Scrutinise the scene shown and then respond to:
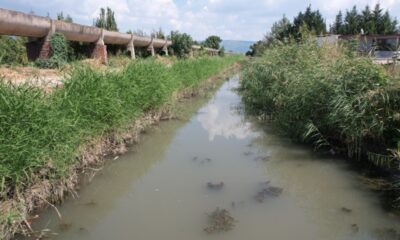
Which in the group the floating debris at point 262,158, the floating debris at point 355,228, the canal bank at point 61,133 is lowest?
the floating debris at point 355,228

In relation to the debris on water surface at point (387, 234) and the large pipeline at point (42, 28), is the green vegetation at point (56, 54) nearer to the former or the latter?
the large pipeline at point (42, 28)

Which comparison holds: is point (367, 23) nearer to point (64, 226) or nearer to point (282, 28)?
point (282, 28)

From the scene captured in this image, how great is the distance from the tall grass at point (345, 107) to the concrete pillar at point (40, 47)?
8.33 m

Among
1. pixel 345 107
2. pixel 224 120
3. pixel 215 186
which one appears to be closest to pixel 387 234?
pixel 215 186

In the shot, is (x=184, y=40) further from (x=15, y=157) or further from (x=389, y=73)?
(x=15, y=157)

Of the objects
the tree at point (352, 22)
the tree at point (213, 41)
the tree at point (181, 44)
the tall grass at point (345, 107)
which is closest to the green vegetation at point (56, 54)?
the tall grass at point (345, 107)

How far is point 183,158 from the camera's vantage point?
284 inches

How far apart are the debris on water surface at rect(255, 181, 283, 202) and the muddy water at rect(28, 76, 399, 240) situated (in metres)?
0.05

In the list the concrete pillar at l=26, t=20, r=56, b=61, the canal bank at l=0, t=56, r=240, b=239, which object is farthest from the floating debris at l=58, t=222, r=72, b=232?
the concrete pillar at l=26, t=20, r=56, b=61

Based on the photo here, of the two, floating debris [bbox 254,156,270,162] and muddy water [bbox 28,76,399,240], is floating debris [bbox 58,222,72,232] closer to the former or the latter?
muddy water [bbox 28,76,399,240]

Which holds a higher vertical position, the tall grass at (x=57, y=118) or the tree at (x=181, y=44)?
the tree at (x=181, y=44)

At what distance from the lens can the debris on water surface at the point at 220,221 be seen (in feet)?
14.1

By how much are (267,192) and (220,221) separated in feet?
4.02

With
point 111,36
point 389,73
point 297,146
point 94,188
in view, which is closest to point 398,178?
point 389,73
